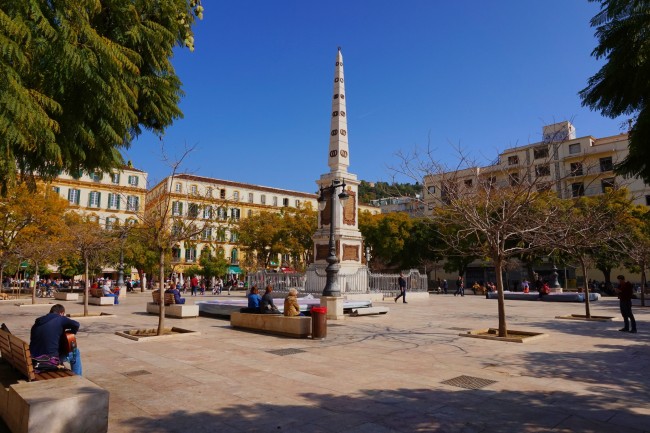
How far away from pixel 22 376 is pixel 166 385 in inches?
71.6

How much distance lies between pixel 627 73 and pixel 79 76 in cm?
558

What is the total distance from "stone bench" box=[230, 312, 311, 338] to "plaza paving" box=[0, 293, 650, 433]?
1.49 ft

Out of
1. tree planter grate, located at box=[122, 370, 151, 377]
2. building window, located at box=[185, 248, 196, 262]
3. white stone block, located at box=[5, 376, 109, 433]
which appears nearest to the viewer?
white stone block, located at box=[5, 376, 109, 433]

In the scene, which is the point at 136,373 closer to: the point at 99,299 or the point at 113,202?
the point at 99,299

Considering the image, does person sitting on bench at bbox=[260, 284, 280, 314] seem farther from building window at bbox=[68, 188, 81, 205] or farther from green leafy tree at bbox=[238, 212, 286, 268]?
building window at bbox=[68, 188, 81, 205]

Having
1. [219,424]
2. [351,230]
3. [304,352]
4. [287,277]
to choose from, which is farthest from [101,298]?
[219,424]

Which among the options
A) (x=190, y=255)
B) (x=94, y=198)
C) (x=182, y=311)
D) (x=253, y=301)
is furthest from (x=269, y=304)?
(x=94, y=198)

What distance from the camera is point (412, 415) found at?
511 cm

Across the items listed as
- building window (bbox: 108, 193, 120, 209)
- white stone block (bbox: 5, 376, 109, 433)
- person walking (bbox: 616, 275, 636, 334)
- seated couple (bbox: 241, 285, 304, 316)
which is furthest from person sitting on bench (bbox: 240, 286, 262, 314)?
building window (bbox: 108, 193, 120, 209)

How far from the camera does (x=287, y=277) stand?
29156 millimetres

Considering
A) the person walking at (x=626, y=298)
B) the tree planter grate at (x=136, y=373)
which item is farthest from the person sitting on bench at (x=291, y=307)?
the person walking at (x=626, y=298)

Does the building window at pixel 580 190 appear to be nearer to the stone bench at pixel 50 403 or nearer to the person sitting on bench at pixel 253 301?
the person sitting on bench at pixel 253 301

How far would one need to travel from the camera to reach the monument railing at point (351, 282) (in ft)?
82.2

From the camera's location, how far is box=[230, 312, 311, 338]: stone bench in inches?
444
